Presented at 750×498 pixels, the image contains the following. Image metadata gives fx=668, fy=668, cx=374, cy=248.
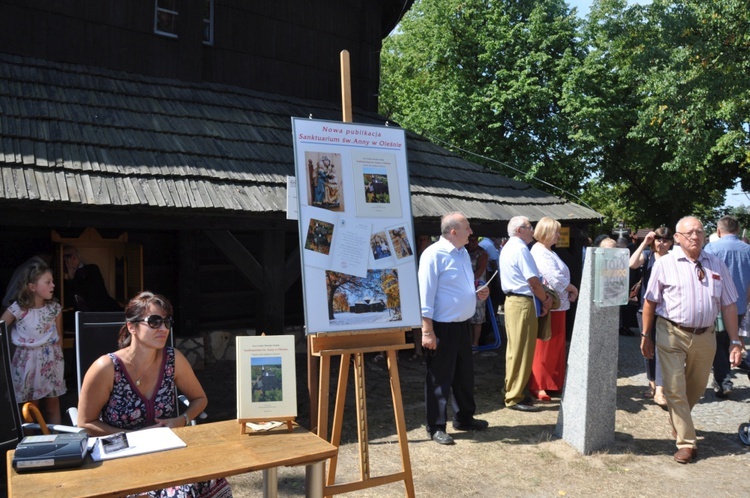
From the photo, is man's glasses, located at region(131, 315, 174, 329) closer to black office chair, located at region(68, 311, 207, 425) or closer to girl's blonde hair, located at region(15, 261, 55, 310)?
black office chair, located at region(68, 311, 207, 425)

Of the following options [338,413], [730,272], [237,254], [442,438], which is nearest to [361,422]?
[338,413]

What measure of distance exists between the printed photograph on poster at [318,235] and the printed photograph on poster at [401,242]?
384 millimetres

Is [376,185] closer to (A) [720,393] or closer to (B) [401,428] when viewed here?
(B) [401,428]

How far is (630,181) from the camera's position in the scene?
25672 mm

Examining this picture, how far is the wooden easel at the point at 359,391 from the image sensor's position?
12.7 feet

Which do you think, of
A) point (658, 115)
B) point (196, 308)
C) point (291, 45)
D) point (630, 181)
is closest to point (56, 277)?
point (196, 308)

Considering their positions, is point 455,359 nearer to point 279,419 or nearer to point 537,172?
point 279,419

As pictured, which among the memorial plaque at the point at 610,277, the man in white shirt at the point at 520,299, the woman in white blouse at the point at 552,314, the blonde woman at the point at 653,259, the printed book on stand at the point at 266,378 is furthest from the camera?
the blonde woman at the point at 653,259

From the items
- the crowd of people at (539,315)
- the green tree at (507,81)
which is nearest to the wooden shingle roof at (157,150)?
the crowd of people at (539,315)

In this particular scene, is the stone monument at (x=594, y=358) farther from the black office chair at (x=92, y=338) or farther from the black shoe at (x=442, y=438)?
the black office chair at (x=92, y=338)

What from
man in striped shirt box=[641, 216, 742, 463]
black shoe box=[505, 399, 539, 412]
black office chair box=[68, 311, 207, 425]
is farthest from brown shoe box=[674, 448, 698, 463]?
black office chair box=[68, 311, 207, 425]

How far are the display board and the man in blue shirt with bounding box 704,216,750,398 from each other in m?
4.32

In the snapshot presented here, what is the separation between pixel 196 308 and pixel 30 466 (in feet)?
21.9

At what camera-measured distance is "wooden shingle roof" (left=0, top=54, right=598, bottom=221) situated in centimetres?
573
